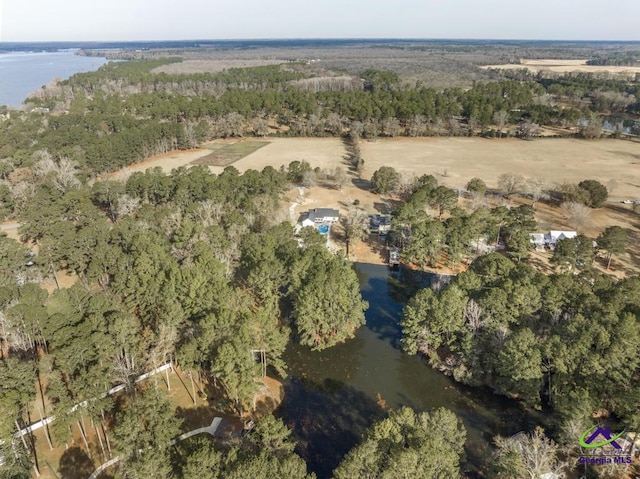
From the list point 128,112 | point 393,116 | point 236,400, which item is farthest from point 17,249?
point 393,116

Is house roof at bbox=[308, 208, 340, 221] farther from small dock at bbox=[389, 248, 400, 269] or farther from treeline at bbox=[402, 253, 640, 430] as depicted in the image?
treeline at bbox=[402, 253, 640, 430]

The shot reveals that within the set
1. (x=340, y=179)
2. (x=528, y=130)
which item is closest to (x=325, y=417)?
(x=340, y=179)

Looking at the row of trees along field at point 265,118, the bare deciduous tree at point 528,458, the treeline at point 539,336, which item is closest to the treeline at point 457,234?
the treeline at point 539,336

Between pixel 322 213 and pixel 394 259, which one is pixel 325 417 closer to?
pixel 394 259

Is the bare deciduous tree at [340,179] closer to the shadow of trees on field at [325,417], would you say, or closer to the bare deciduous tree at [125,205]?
the bare deciduous tree at [125,205]

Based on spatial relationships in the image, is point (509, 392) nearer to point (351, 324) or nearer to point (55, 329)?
point (351, 324)

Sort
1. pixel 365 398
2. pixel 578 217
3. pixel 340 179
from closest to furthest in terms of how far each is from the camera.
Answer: pixel 365 398 < pixel 578 217 < pixel 340 179

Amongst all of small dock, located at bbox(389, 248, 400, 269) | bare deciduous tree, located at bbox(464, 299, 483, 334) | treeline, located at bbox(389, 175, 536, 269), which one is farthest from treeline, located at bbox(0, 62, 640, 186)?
bare deciduous tree, located at bbox(464, 299, 483, 334)
